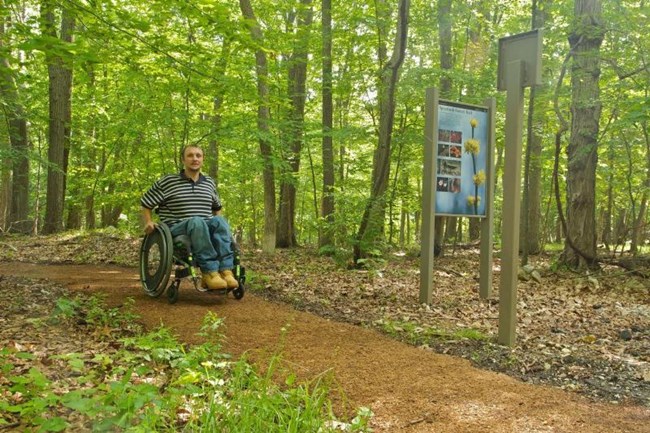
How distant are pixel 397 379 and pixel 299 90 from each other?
443 inches

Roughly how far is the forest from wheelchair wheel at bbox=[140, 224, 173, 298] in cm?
176

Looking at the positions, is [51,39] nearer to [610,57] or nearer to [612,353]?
[612,353]

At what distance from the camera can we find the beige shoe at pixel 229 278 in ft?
16.2

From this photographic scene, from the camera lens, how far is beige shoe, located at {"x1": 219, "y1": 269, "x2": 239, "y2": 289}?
4.93 meters

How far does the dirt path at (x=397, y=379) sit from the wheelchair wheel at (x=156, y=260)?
0.16 m

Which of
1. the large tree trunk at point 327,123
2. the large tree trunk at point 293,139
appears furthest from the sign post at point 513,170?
the large tree trunk at point 293,139

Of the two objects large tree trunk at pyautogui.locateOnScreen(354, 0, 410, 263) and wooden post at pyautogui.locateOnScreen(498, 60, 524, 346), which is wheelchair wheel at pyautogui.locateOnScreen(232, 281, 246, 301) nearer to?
wooden post at pyautogui.locateOnScreen(498, 60, 524, 346)

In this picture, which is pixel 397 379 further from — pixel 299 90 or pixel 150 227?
pixel 299 90

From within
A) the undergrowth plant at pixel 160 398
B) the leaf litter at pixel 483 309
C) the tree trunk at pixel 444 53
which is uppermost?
the tree trunk at pixel 444 53

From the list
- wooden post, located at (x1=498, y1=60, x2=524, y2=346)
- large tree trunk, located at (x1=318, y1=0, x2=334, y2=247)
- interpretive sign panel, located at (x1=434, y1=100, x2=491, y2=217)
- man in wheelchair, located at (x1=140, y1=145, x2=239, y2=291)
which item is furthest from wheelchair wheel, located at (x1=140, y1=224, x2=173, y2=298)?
large tree trunk, located at (x1=318, y1=0, x2=334, y2=247)

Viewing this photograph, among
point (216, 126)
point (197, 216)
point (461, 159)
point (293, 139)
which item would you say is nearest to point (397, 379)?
point (197, 216)

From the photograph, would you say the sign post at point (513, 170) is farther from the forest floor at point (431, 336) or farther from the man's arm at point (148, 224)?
the man's arm at point (148, 224)

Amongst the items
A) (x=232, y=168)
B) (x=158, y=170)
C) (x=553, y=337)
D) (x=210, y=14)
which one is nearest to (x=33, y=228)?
(x=158, y=170)

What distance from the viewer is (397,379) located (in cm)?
312
